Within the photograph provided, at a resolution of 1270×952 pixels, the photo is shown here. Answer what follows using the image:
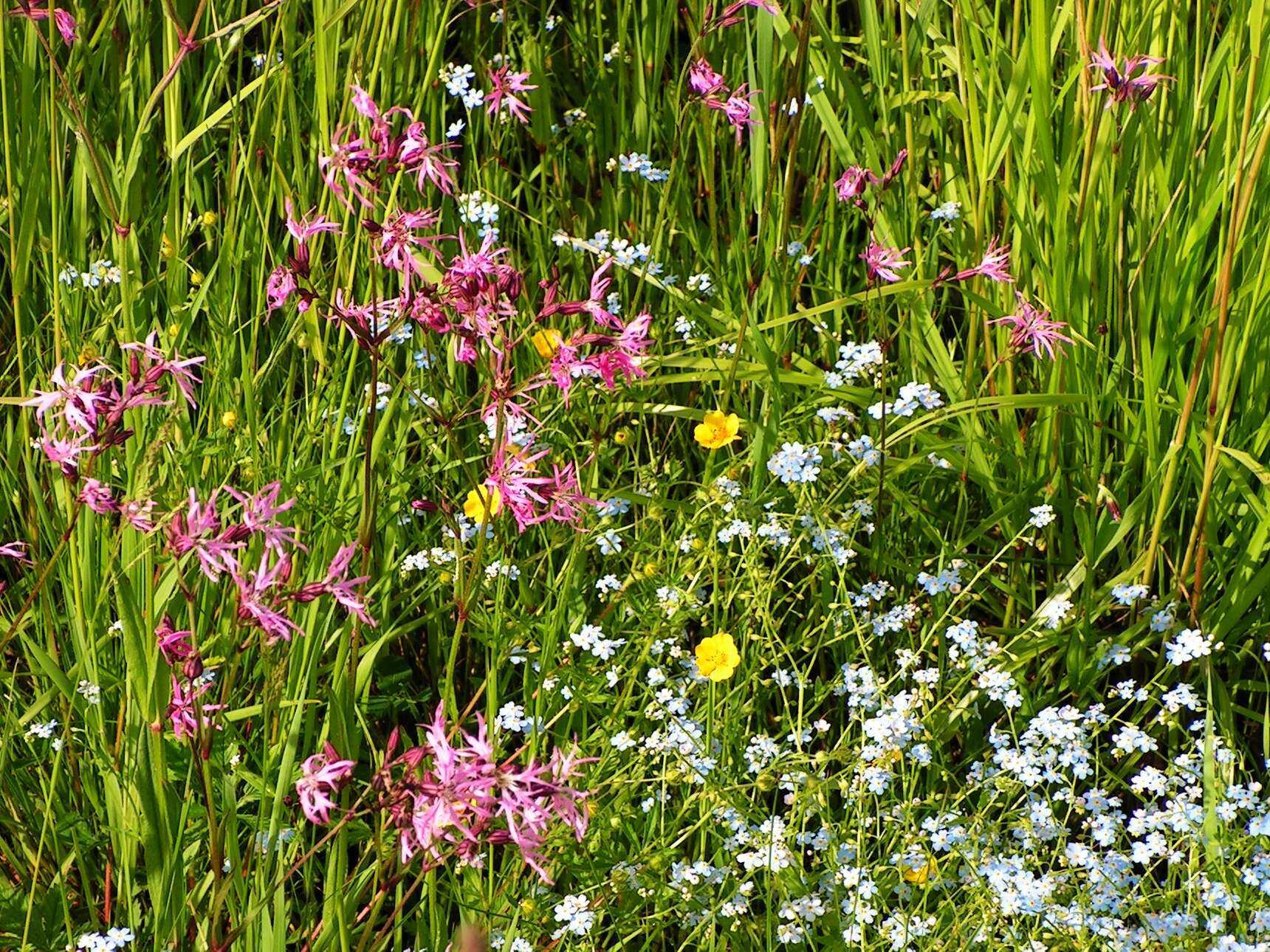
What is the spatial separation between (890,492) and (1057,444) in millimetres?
306

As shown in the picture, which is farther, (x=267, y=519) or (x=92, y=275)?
(x=92, y=275)

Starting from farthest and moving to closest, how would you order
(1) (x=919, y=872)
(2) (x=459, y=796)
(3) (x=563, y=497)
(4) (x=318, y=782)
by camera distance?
(1) (x=919, y=872)
(3) (x=563, y=497)
(4) (x=318, y=782)
(2) (x=459, y=796)

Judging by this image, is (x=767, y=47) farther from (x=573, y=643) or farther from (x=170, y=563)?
(x=170, y=563)

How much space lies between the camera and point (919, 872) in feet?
6.87

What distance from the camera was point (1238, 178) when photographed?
2.18m

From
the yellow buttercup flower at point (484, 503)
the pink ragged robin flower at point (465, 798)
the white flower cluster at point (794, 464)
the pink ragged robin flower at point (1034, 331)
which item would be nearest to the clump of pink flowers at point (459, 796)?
the pink ragged robin flower at point (465, 798)

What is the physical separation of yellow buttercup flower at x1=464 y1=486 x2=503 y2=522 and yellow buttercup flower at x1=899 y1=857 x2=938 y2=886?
0.75m

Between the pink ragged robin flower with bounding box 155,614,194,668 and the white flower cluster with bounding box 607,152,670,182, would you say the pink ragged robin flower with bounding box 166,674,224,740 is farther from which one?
the white flower cluster with bounding box 607,152,670,182

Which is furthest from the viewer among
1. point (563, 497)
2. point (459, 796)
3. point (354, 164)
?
point (563, 497)

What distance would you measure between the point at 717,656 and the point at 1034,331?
0.76 metres

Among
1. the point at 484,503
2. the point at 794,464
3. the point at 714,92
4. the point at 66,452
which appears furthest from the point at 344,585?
the point at 714,92

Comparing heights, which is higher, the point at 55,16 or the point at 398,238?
the point at 55,16

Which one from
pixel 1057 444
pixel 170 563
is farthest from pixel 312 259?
pixel 1057 444

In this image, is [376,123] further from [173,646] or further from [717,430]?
[717,430]
